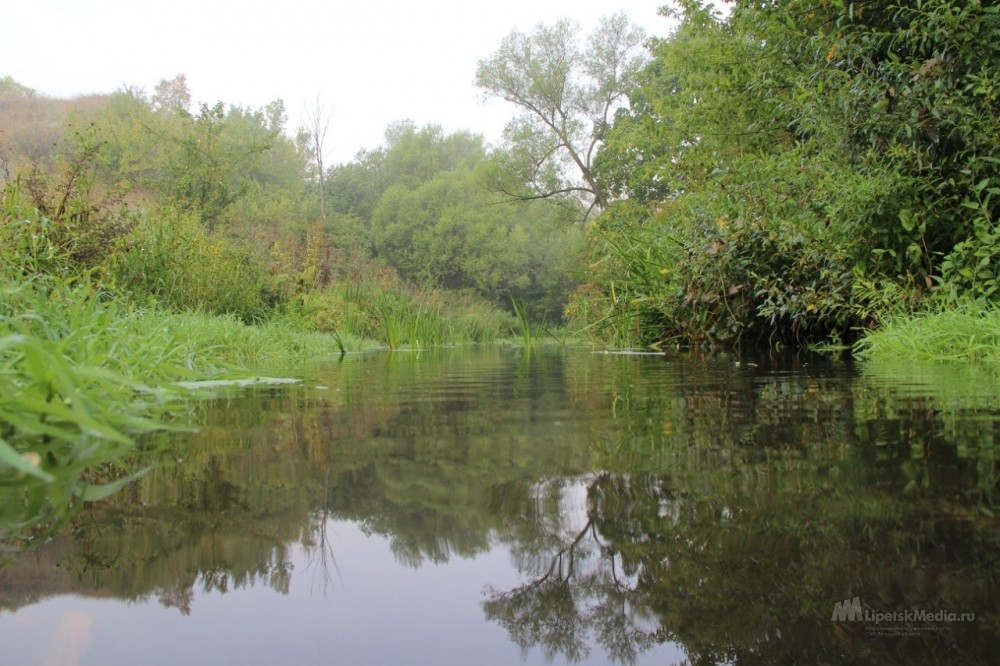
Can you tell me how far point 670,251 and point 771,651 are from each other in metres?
7.74

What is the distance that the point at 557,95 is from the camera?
26.9 meters

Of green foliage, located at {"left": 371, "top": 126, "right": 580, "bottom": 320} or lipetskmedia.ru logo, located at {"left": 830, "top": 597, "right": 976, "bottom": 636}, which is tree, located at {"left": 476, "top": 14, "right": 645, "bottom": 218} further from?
lipetskmedia.ru logo, located at {"left": 830, "top": 597, "right": 976, "bottom": 636}

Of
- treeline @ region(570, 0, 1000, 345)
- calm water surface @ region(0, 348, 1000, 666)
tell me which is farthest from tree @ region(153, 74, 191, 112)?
calm water surface @ region(0, 348, 1000, 666)

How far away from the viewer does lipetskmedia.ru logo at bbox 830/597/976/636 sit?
57 centimetres

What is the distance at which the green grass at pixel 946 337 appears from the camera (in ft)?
13.1

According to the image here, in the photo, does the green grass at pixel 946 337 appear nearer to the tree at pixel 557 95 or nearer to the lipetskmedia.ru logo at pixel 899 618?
the lipetskmedia.ru logo at pixel 899 618

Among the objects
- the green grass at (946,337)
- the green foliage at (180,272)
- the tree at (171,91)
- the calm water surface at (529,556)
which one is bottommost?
the calm water surface at (529,556)

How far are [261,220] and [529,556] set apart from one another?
29.4m

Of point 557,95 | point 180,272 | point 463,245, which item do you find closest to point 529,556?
point 180,272

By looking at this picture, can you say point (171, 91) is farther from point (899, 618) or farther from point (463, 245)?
point (899, 618)

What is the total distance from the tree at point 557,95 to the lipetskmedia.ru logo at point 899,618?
26.8 m

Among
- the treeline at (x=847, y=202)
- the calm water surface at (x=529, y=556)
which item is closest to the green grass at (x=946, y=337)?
the treeline at (x=847, y=202)

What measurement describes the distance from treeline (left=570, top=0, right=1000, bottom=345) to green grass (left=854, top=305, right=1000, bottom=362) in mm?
185

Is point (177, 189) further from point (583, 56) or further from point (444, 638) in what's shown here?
point (444, 638)
